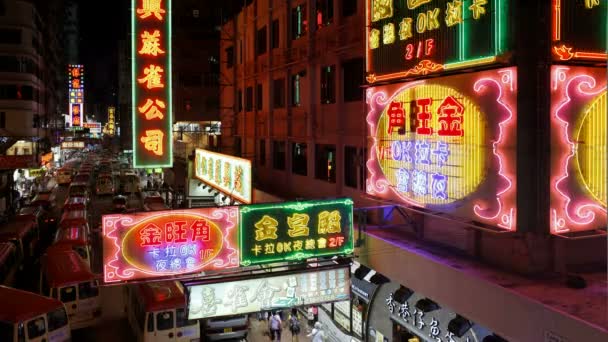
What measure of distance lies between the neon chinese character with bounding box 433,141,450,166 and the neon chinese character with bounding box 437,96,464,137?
0.24 m

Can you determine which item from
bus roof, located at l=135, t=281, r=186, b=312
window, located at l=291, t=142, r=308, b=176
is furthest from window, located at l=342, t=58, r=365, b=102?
bus roof, located at l=135, t=281, r=186, b=312

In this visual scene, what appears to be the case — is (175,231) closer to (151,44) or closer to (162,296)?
(162,296)

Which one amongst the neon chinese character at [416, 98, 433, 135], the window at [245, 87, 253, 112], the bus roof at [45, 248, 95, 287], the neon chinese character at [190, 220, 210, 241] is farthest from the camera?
the window at [245, 87, 253, 112]

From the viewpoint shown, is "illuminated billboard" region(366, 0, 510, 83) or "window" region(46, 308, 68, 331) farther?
"window" region(46, 308, 68, 331)

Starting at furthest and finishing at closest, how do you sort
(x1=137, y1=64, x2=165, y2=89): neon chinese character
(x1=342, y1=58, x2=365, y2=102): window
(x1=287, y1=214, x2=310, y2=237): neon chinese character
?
(x1=137, y1=64, x2=165, y2=89): neon chinese character → (x1=342, y1=58, x2=365, y2=102): window → (x1=287, y1=214, x2=310, y2=237): neon chinese character

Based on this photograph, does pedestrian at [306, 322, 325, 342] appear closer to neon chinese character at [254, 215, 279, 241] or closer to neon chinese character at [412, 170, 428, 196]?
neon chinese character at [254, 215, 279, 241]

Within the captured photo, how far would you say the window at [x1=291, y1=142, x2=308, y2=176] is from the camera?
2393cm

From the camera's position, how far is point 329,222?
13.3m

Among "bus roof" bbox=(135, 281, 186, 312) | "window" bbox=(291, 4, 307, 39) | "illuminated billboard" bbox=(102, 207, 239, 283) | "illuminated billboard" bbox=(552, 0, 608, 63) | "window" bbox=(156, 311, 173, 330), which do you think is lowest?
"window" bbox=(156, 311, 173, 330)

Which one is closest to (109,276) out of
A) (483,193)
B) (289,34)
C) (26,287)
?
(483,193)

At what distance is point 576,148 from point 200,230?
813cm

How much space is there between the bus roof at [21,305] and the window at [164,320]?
3.44m

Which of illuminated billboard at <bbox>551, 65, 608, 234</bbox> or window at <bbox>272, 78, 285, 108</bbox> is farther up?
window at <bbox>272, 78, 285, 108</bbox>

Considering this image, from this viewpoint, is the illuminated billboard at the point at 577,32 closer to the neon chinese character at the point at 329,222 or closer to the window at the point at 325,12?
the neon chinese character at the point at 329,222
